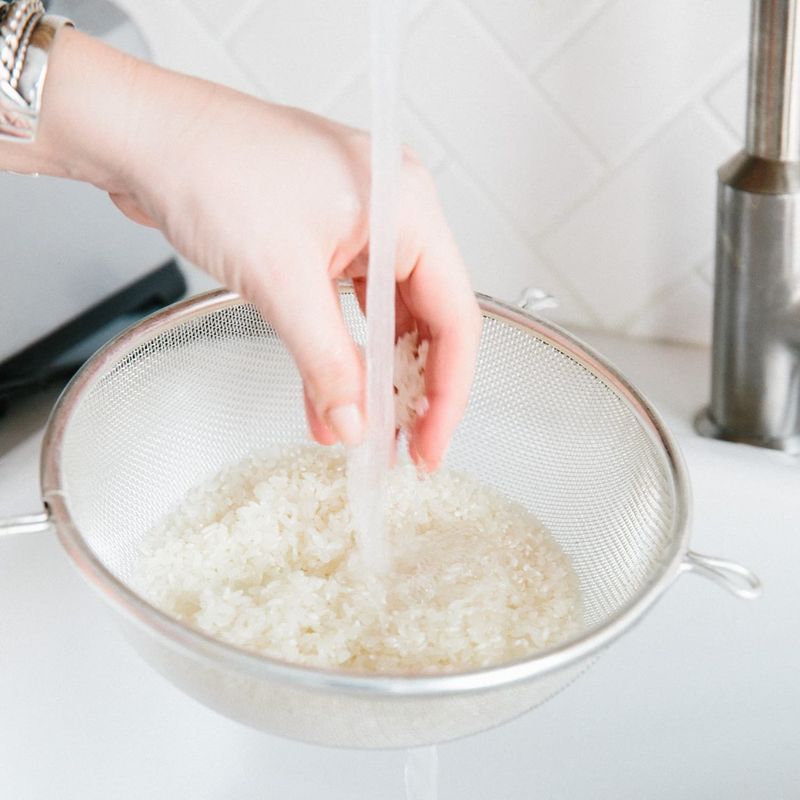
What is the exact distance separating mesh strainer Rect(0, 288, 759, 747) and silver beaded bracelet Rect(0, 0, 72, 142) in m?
0.14

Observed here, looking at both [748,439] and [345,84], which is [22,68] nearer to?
[345,84]

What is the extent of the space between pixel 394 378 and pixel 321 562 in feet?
0.34

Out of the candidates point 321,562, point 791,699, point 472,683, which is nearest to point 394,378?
point 321,562

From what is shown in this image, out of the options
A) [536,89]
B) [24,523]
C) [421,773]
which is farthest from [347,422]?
[536,89]

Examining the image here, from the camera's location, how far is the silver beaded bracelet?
0.52 m

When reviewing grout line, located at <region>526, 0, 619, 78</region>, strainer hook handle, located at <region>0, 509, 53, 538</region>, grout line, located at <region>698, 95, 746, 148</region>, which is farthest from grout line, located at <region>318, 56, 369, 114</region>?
strainer hook handle, located at <region>0, 509, 53, 538</region>

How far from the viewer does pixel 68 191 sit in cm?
78

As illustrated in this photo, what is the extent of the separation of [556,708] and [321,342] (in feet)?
1.28

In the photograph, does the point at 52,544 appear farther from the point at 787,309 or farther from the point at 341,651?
the point at 787,309

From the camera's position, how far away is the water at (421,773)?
0.70m

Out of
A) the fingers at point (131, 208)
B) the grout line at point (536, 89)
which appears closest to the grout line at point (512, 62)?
the grout line at point (536, 89)

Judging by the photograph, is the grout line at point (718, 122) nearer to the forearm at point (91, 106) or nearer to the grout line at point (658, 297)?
the grout line at point (658, 297)

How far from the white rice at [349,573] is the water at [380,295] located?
1cm

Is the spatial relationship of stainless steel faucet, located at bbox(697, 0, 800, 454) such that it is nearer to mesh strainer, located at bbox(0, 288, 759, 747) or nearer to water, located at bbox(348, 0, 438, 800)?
mesh strainer, located at bbox(0, 288, 759, 747)
